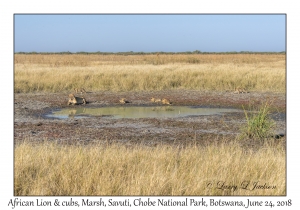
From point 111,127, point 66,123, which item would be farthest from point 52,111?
point 111,127

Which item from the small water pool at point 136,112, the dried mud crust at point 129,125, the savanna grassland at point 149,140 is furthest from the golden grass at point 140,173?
the small water pool at point 136,112

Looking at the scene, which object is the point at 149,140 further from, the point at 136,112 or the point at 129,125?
the point at 136,112

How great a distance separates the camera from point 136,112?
52.4 ft

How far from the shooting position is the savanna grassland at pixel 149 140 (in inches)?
212

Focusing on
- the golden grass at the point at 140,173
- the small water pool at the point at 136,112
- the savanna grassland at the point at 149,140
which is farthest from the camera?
the small water pool at the point at 136,112

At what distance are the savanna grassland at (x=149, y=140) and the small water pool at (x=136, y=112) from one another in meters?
0.83

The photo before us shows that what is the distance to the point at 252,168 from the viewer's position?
6047 mm

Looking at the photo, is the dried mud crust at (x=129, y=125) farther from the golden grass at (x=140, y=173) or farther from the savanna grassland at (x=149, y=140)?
the golden grass at (x=140, y=173)

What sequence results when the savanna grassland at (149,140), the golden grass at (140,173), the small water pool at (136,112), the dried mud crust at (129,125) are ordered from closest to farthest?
the golden grass at (140,173), the savanna grassland at (149,140), the dried mud crust at (129,125), the small water pool at (136,112)

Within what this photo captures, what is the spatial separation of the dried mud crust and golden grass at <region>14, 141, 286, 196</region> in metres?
2.37

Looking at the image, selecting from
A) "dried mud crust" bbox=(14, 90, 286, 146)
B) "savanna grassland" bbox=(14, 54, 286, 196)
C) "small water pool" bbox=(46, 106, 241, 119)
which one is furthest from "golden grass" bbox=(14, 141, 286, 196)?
"small water pool" bbox=(46, 106, 241, 119)

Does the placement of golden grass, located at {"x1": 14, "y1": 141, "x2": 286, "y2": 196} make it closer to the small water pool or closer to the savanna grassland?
the savanna grassland
